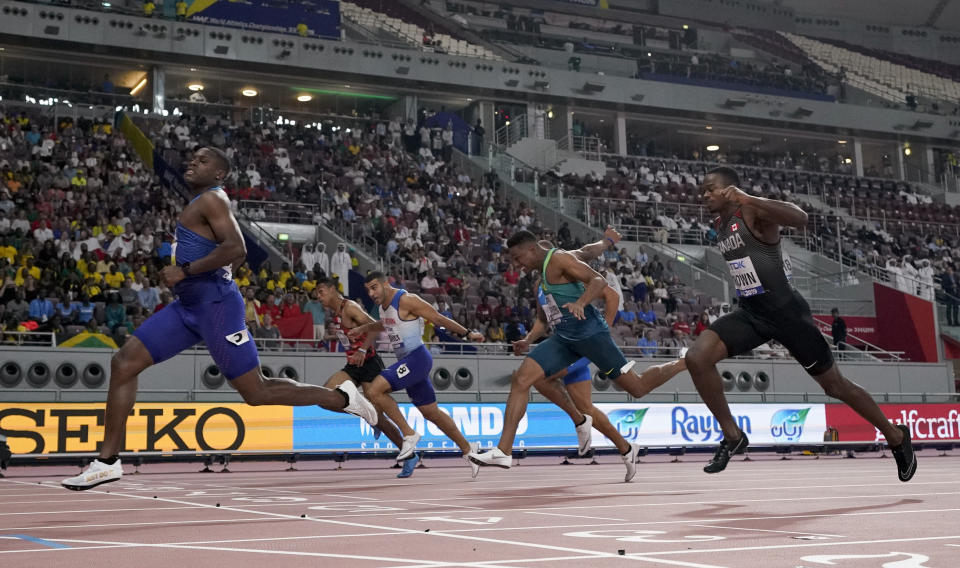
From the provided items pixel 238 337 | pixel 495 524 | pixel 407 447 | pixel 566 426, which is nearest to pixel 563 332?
pixel 407 447

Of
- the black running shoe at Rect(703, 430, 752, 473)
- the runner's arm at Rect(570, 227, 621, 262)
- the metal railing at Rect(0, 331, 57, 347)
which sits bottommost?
the metal railing at Rect(0, 331, 57, 347)

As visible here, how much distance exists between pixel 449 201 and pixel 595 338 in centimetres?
2200

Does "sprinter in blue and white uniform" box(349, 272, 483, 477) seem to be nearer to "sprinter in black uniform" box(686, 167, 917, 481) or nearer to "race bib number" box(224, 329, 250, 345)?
"sprinter in black uniform" box(686, 167, 917, 481)

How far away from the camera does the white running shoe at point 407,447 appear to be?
10977 millimetres

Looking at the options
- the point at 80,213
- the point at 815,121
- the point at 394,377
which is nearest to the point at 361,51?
the point at 80,213

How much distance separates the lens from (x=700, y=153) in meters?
49.9

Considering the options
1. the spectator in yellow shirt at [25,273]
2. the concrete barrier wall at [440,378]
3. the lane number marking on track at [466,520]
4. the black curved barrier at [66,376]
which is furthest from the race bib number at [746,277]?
the spectator in yellow shirt at [25,273]

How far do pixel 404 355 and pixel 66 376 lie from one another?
6963mm

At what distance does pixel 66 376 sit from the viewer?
15430mm

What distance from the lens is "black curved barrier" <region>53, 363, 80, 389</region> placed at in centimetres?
1538

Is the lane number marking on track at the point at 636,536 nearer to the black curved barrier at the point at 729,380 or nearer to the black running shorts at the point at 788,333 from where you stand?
the black running shorts at the point at 788,333

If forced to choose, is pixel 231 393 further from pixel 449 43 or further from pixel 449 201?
pixel 449 43

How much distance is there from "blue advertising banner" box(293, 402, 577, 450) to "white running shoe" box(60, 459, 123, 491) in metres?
8.48

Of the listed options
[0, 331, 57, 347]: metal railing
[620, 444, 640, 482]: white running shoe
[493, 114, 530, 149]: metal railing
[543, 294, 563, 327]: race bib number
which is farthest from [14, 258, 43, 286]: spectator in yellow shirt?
[493, 114, 530, 149]: metal railing
